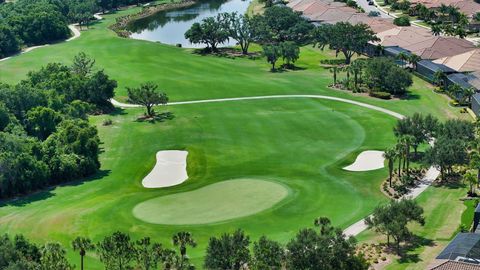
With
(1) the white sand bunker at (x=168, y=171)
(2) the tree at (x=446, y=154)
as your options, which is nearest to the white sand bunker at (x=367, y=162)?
(2) the tree at (x=446, y=154)

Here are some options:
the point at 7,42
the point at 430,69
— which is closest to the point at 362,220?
the point at 430,69

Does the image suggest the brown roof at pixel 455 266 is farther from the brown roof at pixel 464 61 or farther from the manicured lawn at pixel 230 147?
the brown roof at pixel 464 61

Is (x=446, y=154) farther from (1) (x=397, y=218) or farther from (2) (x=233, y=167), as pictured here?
(2) (x=233, y=167)

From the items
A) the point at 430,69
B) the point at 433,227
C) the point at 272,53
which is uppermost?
the point at 272,53

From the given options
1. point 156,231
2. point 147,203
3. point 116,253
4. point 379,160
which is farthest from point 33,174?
point 379,160

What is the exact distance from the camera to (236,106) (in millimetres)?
119688

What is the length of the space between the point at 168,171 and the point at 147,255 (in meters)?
35.1

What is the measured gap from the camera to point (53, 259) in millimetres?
54719

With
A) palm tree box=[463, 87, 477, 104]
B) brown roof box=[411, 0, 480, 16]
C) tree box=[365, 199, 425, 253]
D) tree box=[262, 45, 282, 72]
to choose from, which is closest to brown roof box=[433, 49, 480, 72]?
palm tree box=[463, 87, 477, 104]

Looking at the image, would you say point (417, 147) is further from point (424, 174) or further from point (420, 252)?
point (420, 252)

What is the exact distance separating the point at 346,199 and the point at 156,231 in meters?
21.9

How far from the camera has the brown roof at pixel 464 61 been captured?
125 m

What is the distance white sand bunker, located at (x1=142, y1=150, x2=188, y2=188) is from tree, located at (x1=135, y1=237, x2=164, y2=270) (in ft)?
89.9

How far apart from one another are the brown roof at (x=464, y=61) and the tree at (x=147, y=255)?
85811mm
